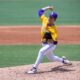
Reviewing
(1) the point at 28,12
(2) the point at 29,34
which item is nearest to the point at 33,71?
(2) the point at 29,34

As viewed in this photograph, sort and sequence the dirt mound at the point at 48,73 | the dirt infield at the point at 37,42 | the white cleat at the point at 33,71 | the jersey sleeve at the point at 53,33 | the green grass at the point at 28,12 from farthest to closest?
the green grass at the point at 28,12 < the white cleat at the point at 33,71 < the jersey sleeve at the point at 53,33 < the dirt infield at the point at 37,42 < the dirt mound at the point at 48,73

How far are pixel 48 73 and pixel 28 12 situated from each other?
724 inches

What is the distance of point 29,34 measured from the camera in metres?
19.8

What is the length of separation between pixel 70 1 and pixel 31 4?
177 inches

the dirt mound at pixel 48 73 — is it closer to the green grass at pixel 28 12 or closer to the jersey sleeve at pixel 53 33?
the jersey sleeve at pixel 53 33

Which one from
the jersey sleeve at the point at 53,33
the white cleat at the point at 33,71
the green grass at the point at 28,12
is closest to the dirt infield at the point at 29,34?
the green grass at the point at 28,12

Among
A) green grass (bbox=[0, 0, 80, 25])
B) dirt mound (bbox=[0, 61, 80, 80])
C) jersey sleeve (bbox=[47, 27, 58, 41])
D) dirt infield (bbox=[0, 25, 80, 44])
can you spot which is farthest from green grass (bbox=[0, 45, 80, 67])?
green grass (bbox=[0, 0, 80, 25])

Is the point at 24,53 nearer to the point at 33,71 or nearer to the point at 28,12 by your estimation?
the point at 33,71

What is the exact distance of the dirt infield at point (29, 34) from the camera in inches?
703

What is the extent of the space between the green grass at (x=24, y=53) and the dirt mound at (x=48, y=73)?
1.50m

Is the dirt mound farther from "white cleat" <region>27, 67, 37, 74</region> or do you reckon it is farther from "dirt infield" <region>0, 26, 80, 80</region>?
"white cleat" <region>27, 67, 37, 74</region>

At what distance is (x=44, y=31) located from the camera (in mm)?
10039

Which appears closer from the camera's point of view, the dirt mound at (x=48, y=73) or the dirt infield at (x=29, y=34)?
the dirt mound at (x=48, y=73)

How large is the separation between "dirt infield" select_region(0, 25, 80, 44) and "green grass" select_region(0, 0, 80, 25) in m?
2.43
